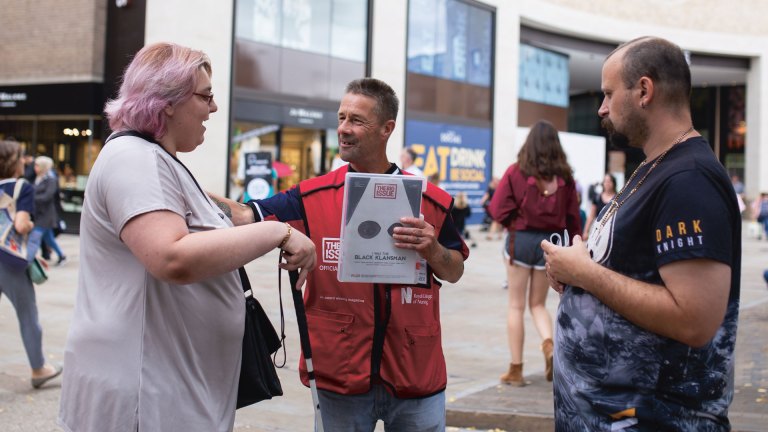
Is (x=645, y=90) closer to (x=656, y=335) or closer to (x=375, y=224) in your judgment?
(x=656, y=335)

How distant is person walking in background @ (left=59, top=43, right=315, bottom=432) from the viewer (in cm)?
213

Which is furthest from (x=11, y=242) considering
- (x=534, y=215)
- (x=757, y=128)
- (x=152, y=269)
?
(x=757, y=128)

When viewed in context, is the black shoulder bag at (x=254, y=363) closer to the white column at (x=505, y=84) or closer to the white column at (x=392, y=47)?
the white column at (x=392, y=47)

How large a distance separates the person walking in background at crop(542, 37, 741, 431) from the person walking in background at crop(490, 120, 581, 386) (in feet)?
12.8

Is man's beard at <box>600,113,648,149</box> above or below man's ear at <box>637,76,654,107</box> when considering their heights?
below

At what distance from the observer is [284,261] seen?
2408 millimetres

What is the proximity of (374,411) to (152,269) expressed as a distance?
1166mm

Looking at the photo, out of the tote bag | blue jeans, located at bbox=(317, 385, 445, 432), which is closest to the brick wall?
the tote bag

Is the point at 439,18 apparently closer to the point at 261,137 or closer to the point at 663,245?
the point at 261,137

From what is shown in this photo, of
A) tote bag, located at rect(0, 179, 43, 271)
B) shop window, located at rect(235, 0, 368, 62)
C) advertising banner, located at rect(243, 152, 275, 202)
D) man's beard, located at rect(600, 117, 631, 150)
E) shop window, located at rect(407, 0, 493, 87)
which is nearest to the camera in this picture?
man's beard, located at rect(600, 117, 631, 150)

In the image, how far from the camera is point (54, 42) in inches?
834

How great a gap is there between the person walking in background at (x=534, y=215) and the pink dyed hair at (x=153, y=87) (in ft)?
14.0

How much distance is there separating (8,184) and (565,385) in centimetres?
533

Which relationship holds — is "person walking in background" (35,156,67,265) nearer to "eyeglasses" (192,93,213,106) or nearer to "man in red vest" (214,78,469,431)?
"man in red vest" (214,78,469,431)
